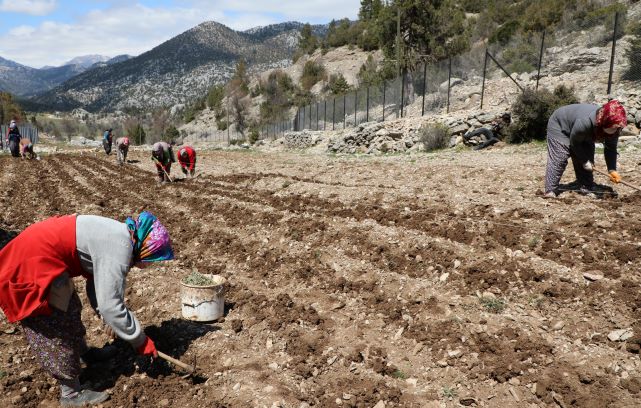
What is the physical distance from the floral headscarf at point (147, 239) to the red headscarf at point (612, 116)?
6.06 meters

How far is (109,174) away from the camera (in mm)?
16281

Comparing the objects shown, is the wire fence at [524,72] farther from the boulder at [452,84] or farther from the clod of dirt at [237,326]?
the clod of dirt at [237,326]

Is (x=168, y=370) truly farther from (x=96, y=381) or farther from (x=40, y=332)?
(x=40, y=332)

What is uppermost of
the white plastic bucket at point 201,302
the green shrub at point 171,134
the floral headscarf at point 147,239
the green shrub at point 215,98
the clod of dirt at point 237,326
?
the green shrub at point 215,98

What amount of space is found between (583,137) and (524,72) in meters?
18.6

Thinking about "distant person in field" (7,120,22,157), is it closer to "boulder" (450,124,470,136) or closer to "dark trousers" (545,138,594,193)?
"boulder" (450,124,470,136)

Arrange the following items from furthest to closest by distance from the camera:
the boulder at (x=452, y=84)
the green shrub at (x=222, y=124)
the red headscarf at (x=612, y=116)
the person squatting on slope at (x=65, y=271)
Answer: the green shrub at (x=222, y=124) → the boulder at (x=452, y=84) → the red headscarf at (x=612, y=116) → the person squatting on slope at (x=65, y=271)

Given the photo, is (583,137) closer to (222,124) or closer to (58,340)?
(58,340)

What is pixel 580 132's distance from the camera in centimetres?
699

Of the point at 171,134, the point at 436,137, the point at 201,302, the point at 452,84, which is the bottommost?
the point at 171,134

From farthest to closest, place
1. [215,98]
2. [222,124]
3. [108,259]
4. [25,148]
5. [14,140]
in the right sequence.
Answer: [215,98] < [222,124] < [14,140] < [25,148] < [108,259]

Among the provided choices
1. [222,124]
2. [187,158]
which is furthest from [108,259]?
[222,124]

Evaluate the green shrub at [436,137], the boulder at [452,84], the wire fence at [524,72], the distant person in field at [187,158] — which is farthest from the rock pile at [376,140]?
the distant person in field at [187,158]

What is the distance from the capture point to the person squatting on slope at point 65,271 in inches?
129
